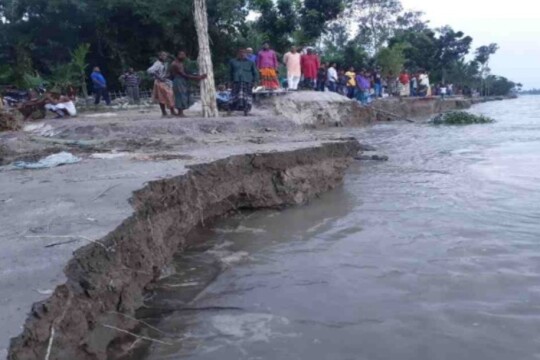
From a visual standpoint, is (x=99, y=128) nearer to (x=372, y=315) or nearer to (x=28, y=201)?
(x=28, y=201)

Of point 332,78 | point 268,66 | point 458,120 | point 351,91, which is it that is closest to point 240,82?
point 268,66

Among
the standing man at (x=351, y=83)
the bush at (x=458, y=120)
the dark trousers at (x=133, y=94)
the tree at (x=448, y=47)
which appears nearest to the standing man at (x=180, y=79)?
the dark trousers at (x=133, y=94)

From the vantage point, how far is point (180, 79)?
11109 millimetres

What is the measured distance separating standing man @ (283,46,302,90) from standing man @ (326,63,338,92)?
3372mm

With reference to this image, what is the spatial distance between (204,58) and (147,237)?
6.92m

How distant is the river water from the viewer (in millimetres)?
3594

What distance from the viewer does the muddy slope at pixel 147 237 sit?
284 centimetres

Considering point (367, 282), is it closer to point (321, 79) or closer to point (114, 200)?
point (114, 200)

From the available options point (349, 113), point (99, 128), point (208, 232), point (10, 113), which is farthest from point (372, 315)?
point (349, 113)

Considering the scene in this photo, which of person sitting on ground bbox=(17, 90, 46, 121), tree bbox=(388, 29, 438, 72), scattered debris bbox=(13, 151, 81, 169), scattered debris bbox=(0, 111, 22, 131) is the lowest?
scattered debris bbox=(13, 151, 81, 169)

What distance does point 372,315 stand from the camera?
3996 millimetres

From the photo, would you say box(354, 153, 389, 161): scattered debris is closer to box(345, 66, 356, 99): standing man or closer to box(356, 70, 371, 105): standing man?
box(345, 66, 356, 99): standing man

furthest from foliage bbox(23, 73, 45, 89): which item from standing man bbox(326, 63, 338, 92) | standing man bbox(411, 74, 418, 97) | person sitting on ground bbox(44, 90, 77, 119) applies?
standing man bbox(411, 74, 418, 97)

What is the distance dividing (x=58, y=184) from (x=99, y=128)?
433 centimetres
